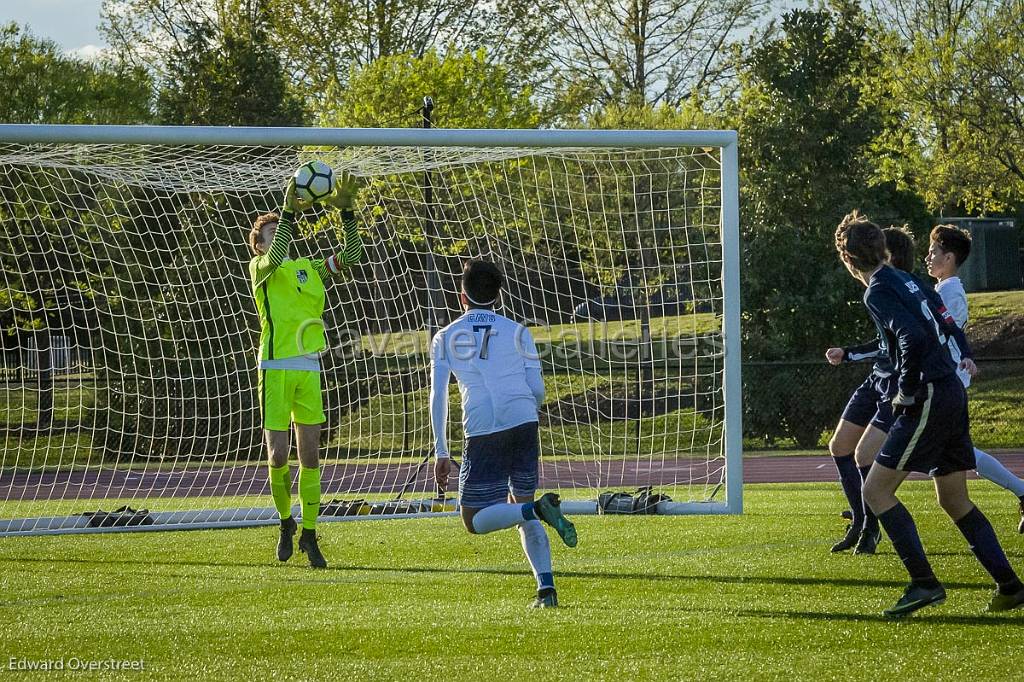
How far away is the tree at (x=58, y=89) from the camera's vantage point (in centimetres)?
2273

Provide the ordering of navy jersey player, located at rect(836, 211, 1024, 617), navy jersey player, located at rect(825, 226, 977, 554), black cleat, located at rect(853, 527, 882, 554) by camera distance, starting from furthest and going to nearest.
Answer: black cleat, located at rect(853, 527, 882, 554), navy jersey player, located at rect(825, 226, 977, 554), navy jersey player, located at rect(836, 211, 1024, 617)

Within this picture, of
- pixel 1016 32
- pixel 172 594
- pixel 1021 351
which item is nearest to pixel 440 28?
pixel 1016 32

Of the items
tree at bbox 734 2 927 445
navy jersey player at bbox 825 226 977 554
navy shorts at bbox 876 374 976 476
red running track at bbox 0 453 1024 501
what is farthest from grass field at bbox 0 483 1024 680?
tree at bbox 734 2 927 445

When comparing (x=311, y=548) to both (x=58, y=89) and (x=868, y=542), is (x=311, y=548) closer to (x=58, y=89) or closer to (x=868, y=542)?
(x=868, y=542)

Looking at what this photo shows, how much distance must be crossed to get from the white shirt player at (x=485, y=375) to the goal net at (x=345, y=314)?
264 cm

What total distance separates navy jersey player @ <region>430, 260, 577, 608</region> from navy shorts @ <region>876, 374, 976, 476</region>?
66.0 inches

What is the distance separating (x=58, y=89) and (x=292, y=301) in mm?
19068

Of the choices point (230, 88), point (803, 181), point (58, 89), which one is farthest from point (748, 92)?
point (58, 89)

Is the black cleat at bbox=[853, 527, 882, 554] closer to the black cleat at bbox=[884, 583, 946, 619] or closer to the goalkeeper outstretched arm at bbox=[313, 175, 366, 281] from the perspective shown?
the black cleat at bbox=[884, 583, 946, 619]

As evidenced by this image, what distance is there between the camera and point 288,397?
7.19 meters

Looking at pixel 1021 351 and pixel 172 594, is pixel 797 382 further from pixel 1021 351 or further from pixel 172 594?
pixel 172 594

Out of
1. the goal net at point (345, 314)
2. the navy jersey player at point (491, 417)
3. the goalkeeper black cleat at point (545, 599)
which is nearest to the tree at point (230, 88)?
the goal net at point (345, 314)

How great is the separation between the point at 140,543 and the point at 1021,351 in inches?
822

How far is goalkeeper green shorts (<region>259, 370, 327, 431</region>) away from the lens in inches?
282
